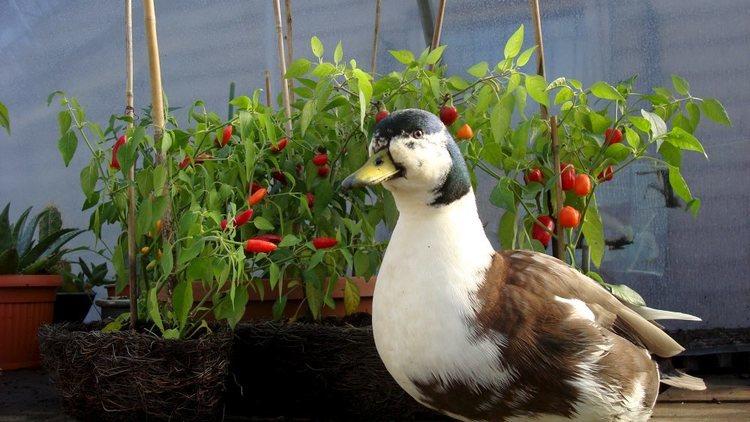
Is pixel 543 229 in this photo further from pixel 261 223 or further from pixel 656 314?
pixel 261 223

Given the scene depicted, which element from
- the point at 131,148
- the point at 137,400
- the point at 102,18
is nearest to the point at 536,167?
the point at 131,148

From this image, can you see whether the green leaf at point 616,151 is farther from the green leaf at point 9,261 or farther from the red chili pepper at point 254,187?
the green leaf at point 9,261

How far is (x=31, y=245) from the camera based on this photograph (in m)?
2.71

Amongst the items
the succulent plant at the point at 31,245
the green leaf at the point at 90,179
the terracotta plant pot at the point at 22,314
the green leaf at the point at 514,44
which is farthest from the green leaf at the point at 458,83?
the terracotta plant pot at the point at 22,314

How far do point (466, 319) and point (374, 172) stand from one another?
26 centimetres

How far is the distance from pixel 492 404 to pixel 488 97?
2.18ft

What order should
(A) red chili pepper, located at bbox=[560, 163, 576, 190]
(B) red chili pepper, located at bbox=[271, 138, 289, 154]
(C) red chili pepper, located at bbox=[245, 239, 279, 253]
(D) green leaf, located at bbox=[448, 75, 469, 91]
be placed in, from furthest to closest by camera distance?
(B) red chili pepper, located at bbox=[271, 138, 289, 154]
(D) green leaf, located at bbox=[448, 75, 469, 91]
(A) red chili pepper, located at bbox=[560, 163, 576, 190]
(C) red chili pepper, located at bbox=[245, 239, 279, 253]

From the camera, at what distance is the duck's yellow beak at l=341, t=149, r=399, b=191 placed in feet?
3.63

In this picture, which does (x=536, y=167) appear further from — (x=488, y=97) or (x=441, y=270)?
(x=441, y=270)

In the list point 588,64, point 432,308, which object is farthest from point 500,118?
point 588,64

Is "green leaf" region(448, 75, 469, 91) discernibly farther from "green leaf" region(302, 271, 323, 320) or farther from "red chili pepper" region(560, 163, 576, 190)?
"green leaf" region(302, 271, 323, 320)

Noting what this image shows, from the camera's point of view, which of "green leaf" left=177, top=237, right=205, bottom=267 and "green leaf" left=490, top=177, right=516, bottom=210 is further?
"green leaf" left=490, top=177, right=516, bottom=210

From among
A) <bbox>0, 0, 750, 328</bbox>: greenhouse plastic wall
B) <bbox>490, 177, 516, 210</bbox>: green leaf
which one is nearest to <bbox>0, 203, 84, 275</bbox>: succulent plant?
<bbox>0, 0, 750, 328</bbox>: greenhouse plastic wall

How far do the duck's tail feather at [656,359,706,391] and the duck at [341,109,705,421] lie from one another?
0.40 ft
